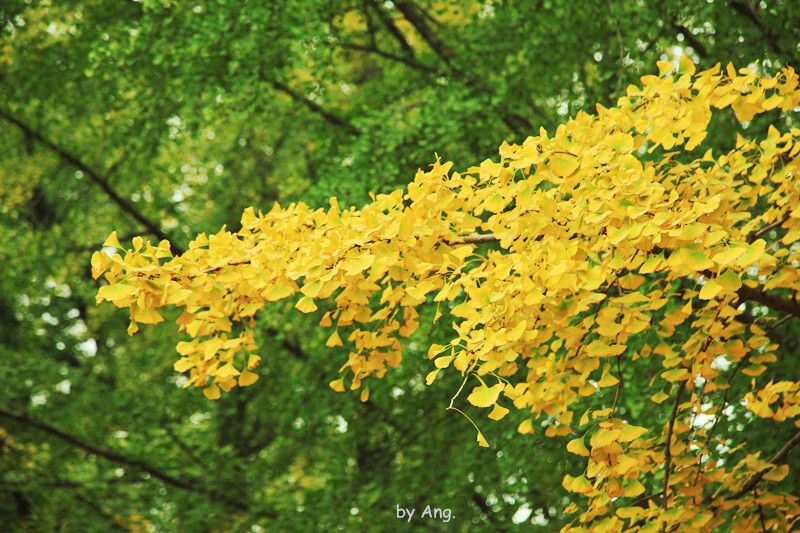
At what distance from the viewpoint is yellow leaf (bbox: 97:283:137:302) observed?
178 centimetres

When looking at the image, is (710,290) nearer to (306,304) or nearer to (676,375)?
(676,375)

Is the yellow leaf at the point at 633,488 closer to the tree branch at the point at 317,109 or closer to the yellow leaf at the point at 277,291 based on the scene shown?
the yellow leaf at the point at 277,291

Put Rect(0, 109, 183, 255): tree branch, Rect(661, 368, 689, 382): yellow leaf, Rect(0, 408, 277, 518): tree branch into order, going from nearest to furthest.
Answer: Rect(661, 368, 689, 382): yellow leaf < Rect(0, 408, 277, 518): tree branch < Rect(0, 109, 183, 255): tree branch

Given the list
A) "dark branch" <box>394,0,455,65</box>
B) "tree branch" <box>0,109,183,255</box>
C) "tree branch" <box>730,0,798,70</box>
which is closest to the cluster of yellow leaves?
"tree branch" <box>730,0,798,70</box>

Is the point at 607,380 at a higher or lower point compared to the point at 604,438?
higher

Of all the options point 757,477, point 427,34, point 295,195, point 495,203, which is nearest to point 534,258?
point 495,203

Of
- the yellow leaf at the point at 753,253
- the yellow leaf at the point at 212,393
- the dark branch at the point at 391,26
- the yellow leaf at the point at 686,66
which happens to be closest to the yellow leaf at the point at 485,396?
the yellow leaf at the point at 753,253

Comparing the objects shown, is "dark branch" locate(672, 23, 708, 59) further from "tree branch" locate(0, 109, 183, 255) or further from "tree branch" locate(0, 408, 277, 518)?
"tree branch" locate(0, 408, 277, 518)

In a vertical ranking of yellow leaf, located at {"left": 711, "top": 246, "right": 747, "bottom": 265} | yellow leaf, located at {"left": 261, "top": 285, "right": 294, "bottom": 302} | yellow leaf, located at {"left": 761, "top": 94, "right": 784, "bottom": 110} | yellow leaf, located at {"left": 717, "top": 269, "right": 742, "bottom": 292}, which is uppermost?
yellow leaf, located at {"left": 761, "top": 94, "right": 784, "bottom": 110}

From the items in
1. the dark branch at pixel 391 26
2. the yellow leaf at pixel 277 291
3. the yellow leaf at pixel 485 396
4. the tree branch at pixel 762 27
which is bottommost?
the yellow leaf at pixel 485 396

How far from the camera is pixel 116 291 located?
5.92 feet

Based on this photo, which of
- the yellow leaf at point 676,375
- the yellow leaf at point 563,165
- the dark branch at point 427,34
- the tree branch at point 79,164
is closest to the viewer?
the yellow leaf at point 563,165

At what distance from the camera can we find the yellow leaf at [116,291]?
178cm

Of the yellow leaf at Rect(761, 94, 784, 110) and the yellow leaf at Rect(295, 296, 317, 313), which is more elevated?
the yellow leaf at Rect(761, 94, 784, 110)
